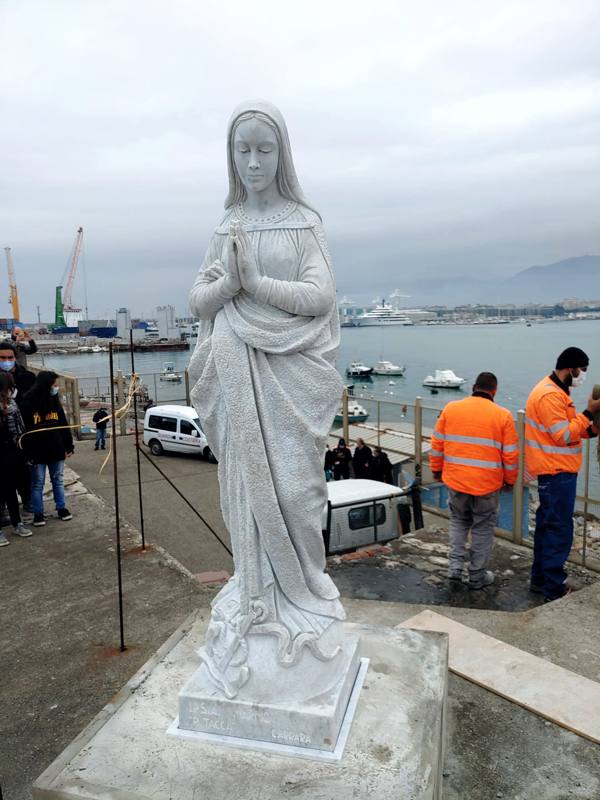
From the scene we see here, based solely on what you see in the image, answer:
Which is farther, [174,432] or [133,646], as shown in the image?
[174,432]

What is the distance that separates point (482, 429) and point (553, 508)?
36.1 inches

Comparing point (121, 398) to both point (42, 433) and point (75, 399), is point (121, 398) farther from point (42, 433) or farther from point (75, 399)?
point (42, 433)

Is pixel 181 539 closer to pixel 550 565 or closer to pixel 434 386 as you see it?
pixel 550 565

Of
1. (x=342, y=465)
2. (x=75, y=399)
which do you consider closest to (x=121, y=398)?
(x=75, y=399)

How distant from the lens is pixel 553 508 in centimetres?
511

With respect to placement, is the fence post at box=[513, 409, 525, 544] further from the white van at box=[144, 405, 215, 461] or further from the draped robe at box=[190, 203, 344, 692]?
the white van at box=[144, 405, 215, 461]

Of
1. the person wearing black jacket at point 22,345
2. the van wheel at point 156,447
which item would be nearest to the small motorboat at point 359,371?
the van wheel at point 156,447

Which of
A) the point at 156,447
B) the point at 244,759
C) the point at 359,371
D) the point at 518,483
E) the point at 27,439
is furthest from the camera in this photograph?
the point at 359,371

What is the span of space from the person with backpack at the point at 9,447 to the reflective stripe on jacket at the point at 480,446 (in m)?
4.69

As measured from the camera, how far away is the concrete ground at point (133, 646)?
3010 mm

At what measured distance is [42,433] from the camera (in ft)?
22.4

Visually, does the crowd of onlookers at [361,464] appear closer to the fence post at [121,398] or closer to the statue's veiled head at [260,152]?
the statue's veiled head at [260,152]

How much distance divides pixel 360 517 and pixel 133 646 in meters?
3.57

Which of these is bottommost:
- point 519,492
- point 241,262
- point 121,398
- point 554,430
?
point 519,492
